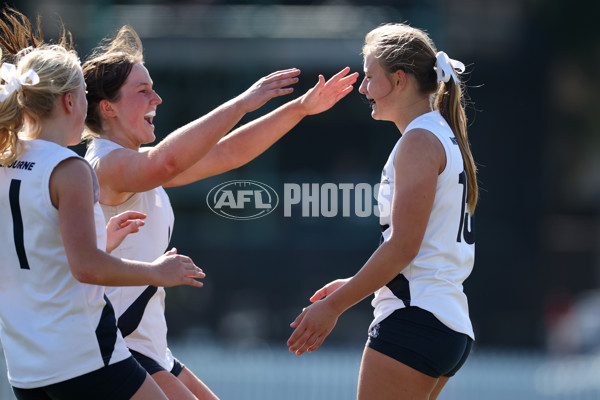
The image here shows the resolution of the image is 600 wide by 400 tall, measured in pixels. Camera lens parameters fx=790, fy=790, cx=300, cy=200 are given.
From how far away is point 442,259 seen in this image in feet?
6.70

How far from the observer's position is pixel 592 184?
7641mm

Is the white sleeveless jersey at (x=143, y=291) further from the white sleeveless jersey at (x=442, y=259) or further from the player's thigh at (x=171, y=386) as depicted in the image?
the white sleeveless jersey at (x=442, y=259)

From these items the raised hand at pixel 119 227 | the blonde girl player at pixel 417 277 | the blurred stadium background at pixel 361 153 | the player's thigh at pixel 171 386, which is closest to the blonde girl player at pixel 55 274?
the raised hand at pixel 119 227

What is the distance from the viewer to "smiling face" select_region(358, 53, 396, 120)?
2211 millimetres

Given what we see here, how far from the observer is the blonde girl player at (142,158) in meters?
2.22

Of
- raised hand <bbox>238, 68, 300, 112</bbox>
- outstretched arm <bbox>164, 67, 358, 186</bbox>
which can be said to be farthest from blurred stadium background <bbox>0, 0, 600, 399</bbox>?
raised hand <bbox>238, 68, 300, 112</bbox>

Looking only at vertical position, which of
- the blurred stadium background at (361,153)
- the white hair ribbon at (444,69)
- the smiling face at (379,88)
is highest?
the white hair ribbon at (444,69)

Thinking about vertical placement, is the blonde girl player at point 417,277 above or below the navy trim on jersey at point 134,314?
above

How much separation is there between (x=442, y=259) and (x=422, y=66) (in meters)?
0.55

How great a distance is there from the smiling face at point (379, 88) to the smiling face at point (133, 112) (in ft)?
2.23

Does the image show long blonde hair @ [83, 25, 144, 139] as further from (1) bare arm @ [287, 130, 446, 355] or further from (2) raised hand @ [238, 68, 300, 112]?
(1) bare arm @ [287, 130, 446, 355]

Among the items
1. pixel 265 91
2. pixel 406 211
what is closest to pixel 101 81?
pixel 265 91

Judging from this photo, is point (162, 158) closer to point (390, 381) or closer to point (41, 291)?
point (41, 291)

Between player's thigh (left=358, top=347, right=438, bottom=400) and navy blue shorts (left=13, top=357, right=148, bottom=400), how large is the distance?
57 centimetres
